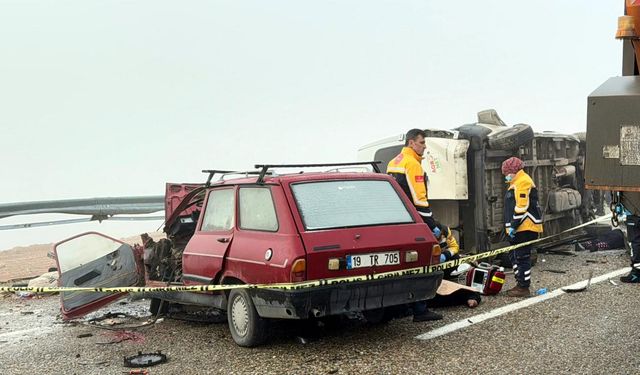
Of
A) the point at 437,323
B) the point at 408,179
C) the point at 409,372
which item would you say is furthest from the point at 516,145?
the point at 409,372

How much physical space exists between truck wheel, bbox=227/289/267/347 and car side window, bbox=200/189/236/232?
2.56 ft

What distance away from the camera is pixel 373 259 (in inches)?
224

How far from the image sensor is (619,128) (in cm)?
415

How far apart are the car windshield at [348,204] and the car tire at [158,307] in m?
2.84

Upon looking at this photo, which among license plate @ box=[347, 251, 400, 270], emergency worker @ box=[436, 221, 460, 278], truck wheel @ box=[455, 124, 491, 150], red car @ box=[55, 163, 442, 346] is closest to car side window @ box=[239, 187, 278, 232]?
red car @ box=[55, 163, 442, 346]

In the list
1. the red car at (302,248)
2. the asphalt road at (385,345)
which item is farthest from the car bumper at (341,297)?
the asphalt road at (385,345)

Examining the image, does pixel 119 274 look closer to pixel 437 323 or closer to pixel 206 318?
pixel 206 318

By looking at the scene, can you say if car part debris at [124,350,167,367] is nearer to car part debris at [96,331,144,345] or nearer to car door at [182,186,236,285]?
car part debris at [96,331,144,345]

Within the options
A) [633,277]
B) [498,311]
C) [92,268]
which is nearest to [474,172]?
[633,277]

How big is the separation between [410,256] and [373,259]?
402 millimetres

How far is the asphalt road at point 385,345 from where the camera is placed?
17.2ft

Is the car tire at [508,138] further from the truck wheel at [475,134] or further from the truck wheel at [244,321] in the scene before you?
the truck wheel at [244,321]

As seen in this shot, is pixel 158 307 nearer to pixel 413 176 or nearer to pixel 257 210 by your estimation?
pixel 257 210

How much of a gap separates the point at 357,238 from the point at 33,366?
3205mm
